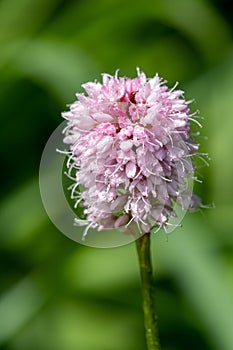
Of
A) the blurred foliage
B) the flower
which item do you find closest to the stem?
the flower

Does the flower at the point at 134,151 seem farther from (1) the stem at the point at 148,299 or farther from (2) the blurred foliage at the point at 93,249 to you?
(2) the blurred foliage at the point at 93,249

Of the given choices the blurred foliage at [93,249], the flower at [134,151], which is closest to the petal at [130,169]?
the flower at [134,151]

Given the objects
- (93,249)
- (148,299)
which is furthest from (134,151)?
(93,249)

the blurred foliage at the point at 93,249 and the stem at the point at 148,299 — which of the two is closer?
the stem at the point at 148,299

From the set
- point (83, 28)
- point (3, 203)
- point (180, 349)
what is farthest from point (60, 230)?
point (83, 28)

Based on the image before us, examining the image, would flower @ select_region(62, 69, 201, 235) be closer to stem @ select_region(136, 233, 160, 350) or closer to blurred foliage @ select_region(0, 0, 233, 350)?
stem @ select_region(136, 233, 160, 350)

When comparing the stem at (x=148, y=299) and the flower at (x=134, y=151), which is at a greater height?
the flower at (x=134, y=151)

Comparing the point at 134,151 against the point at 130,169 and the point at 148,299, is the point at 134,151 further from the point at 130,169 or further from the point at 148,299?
the point at 148,299
